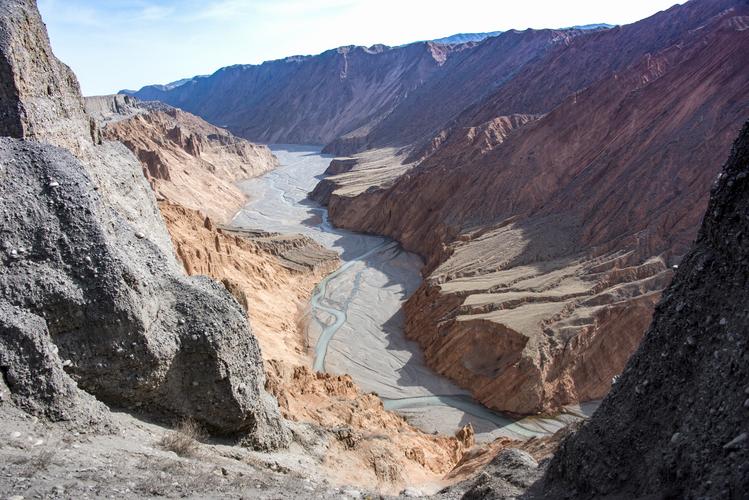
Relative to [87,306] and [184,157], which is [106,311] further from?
[184,157]

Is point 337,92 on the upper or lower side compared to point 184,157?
upper

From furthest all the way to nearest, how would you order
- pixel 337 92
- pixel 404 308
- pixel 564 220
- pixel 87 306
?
1. pixel 337 92
2. pixel 564 220
3. pixel 404 308
4. pixel 87 306

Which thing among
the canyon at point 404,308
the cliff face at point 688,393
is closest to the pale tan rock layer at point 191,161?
the canyon at point 404,308

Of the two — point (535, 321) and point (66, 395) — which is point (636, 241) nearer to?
point (535, 321)

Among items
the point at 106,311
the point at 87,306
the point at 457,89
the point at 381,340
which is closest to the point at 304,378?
the point at 381,340

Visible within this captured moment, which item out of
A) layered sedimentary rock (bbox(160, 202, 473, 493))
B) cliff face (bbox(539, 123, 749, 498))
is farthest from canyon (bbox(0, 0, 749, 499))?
layered sedimentary rock (bbox(160, 202, 473, 493))

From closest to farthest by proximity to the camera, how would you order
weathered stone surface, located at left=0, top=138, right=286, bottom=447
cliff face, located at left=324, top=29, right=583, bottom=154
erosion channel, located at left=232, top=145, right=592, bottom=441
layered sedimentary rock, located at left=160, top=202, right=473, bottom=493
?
weathered stone surface, located at left=0, top=138, right=286, bottom=447, layered sedimentary rock, located at left=160, top=202, right=473, bottom=493, erosion channel, located at left=232, top=145, right=592, bottom=441, cliff face, located at left=324, top=29, right=583, bottom=154

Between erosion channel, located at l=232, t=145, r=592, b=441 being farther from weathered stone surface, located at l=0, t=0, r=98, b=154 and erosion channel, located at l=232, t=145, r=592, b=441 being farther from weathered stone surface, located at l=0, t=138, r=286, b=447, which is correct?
weathered stone surface, located at l=0, t=0, r=98, b=154
